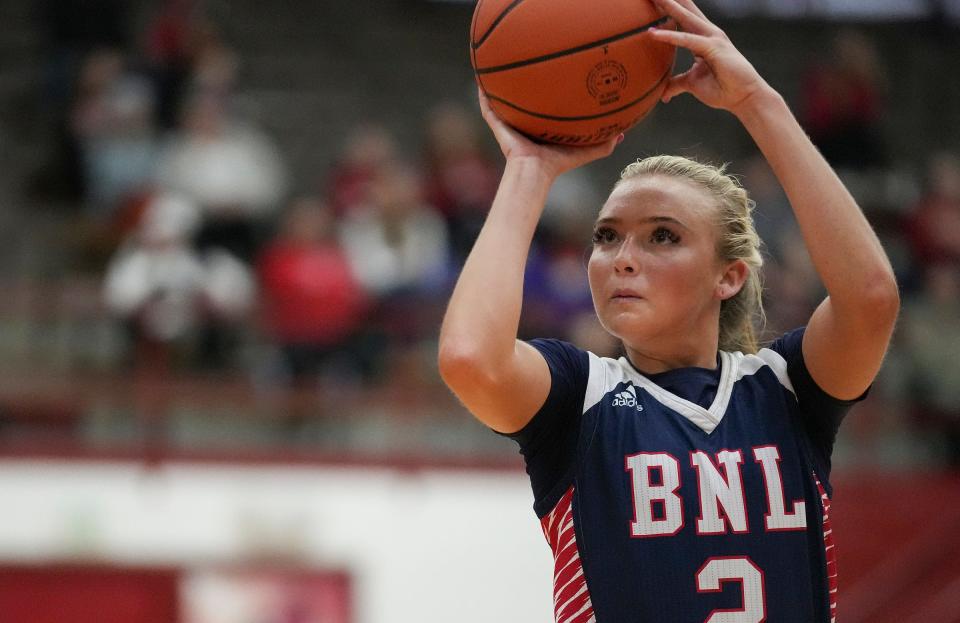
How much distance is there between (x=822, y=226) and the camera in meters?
2.73

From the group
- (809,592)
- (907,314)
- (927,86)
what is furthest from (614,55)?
(927,86)

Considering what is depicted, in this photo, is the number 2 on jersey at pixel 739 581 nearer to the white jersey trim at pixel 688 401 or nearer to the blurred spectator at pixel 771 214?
the white jersey trim at pixel 688 401

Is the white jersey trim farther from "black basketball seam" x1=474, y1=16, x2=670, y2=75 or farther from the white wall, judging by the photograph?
the white wall

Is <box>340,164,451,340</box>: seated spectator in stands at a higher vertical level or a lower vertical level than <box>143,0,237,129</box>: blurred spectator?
lower

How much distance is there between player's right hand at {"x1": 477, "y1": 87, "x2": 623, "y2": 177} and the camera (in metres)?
2.86

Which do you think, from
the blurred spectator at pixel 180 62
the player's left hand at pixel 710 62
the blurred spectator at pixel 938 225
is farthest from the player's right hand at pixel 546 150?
the blurred spectator at pixel 938 225

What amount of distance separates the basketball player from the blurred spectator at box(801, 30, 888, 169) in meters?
8.03

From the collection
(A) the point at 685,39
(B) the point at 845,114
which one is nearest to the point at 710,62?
(A) the point at 685,39

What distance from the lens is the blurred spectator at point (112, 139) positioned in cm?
920

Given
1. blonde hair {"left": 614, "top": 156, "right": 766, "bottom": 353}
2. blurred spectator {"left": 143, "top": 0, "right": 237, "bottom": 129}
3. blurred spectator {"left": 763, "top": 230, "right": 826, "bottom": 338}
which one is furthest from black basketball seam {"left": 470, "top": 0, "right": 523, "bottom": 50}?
blurred spectator {"left": 143, "top": 0, "right": 237, "bottom": 129}

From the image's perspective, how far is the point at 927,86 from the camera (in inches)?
546

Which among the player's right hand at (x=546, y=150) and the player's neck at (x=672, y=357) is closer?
the player's right hand at (x=546, y=150)

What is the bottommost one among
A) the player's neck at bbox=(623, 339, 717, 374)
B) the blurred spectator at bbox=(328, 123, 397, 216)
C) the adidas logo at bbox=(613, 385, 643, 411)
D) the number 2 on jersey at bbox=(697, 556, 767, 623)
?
the number 2 on jersey at bbox=(697, 556, 767, 623)

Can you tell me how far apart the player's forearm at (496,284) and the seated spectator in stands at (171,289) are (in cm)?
578
